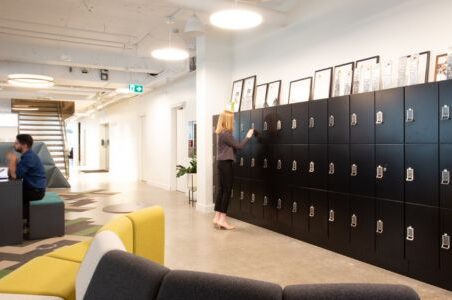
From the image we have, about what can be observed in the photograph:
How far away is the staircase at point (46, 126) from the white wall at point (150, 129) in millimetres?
2056

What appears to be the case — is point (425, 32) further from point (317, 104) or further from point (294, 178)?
point (294, 178)

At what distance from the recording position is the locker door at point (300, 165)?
471cm

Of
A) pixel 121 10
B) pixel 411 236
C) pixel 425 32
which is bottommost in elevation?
pixel 411 236

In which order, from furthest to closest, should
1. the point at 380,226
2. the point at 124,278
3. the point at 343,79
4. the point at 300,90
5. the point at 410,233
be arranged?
the point at 300,90 → the point at 343,79 → the point at 380,226 → the point at 410,233 → the point at 124,278

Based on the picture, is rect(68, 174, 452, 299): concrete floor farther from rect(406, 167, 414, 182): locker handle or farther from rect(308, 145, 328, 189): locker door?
rect(406, 167, 414, 182): locker handle

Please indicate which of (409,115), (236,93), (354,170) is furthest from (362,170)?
(236,93)

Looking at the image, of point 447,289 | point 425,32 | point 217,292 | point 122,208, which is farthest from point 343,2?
point 122,208

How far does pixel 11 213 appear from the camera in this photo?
14.9ft

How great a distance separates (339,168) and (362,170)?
0.32 metres

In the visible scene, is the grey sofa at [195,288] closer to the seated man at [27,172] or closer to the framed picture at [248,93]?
the seated man at [27,172]

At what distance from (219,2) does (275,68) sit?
1474 millimetres

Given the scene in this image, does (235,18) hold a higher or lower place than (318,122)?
higher

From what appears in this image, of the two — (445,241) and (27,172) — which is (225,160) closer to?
(27,172)

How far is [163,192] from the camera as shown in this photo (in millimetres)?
9703
